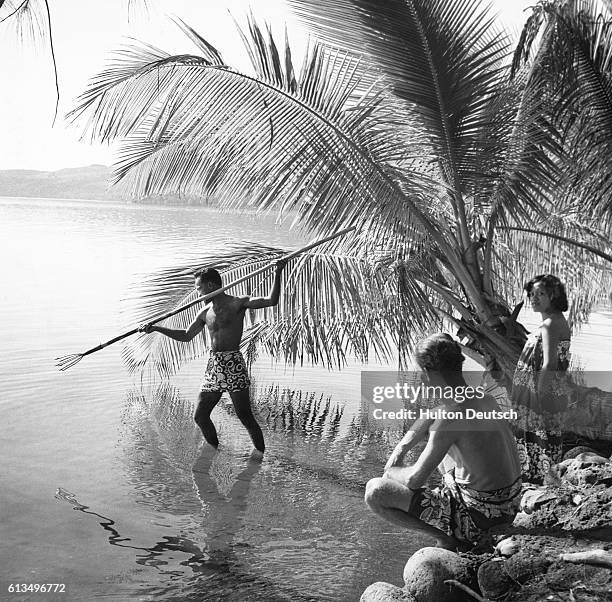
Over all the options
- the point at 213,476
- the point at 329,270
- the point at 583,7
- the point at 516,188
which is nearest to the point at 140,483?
the point at 213,476

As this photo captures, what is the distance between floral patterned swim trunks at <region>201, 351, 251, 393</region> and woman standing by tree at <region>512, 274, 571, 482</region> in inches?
94.2

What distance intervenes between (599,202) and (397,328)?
95.4 inches

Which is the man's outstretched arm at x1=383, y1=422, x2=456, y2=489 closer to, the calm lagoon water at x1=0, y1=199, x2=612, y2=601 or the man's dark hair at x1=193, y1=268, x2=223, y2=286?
the calm lagoon water at x1=0, y1=199, x2=612, y2=601

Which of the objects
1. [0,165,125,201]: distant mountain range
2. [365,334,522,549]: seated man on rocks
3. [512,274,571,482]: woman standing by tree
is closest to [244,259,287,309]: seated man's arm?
[512,274,571,482]: woman standing by tree

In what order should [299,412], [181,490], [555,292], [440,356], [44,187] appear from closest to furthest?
[440,356]
[555,292]
[181,490]
[299,412]
[44,187]

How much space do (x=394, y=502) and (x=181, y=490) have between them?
2.74 meters

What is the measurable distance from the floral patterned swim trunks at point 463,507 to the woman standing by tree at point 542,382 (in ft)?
7.26

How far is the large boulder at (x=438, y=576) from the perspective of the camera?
4.59m

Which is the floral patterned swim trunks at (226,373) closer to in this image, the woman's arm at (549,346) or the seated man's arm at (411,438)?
the woman's arm at (549,346)

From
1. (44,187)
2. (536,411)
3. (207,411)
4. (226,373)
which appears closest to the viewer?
(536,411)

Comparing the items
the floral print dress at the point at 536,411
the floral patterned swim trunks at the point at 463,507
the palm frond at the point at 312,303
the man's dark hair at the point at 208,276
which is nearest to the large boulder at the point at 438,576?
the floral patterned swim trunks at the point at 463,507

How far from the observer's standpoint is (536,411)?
7402 mm

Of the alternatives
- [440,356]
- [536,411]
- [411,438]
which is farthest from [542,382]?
[440,356]

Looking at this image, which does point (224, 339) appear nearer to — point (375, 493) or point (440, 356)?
point (375, 493)
